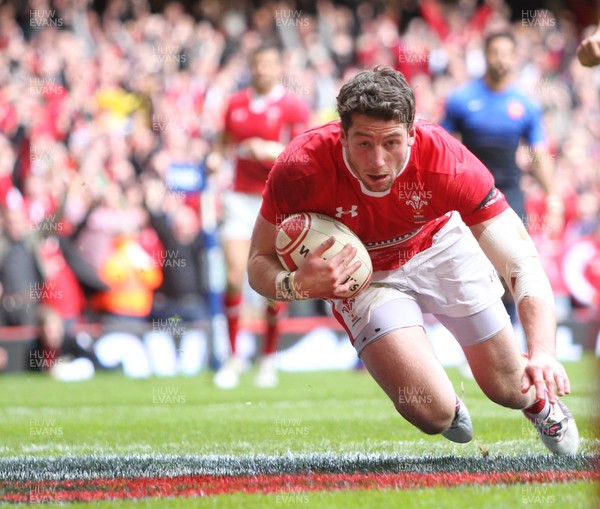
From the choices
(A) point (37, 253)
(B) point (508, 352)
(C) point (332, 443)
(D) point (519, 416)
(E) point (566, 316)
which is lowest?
(E) point (566, 316)

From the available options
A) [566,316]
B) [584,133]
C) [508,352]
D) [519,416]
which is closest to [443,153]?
[508,352]

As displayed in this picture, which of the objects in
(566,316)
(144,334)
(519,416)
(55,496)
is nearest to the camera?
(55,496)

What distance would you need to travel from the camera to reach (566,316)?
45.8ft

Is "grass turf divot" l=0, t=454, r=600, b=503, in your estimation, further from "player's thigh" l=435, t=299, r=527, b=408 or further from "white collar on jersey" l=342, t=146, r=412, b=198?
"white collar on jersey" l=342, t=146, r=412, b=198

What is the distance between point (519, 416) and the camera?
7.35m

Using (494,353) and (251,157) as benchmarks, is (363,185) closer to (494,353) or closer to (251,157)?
(494,353)

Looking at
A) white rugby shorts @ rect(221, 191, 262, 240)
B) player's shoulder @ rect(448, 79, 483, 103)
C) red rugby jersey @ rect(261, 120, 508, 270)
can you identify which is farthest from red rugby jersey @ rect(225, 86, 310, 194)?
red rugby jersey @ rect(261, 120, 508, 270)

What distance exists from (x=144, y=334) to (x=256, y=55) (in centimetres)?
365

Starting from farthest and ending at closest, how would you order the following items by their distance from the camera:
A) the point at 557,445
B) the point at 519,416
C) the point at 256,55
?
1. the point at 256,55
2. the point at 519,416
3. the point at 557,445

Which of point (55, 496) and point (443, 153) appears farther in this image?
point (443, 153)

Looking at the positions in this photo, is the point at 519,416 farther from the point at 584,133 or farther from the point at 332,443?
the point at 584,133

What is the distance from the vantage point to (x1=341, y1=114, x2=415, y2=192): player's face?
4.69 metres

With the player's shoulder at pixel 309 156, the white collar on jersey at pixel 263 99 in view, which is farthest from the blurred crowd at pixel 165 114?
the player's shoulder at pixel 309 156

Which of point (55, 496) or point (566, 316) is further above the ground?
point (55, 496)
